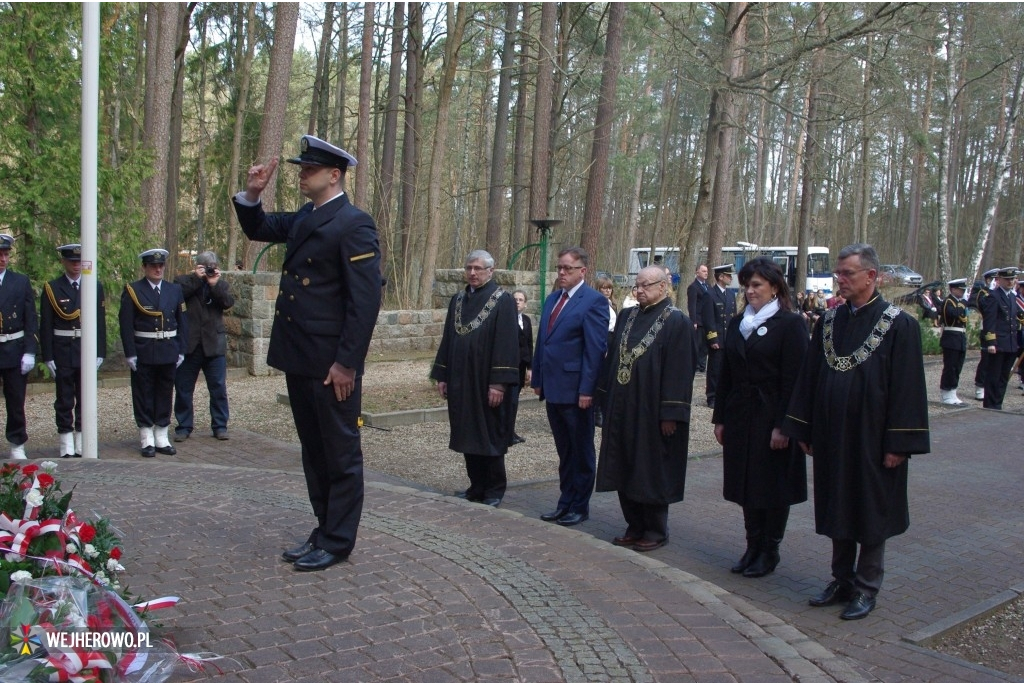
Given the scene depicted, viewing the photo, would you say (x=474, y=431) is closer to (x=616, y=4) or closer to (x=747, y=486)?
(x=747, y=486)

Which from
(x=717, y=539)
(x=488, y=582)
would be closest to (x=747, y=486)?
(x=717, y=539)

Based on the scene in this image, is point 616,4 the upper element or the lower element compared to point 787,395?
upper

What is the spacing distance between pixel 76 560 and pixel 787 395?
161 inches

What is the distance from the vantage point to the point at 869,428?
5.16 metres

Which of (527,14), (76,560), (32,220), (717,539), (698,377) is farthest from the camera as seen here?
(527,14)

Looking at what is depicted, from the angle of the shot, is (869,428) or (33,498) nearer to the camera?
(33,498)

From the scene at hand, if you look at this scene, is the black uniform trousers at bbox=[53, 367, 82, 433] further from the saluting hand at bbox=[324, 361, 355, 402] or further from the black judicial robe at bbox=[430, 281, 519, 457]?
the saluting hand at bbox=[324, 361, 355, 402]

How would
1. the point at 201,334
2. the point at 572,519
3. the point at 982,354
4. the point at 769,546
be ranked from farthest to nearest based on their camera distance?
the point at 982,354 → the point at 201,334 → the point at 572,519 → the point at 769,546

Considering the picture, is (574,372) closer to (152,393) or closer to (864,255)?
(864,255)

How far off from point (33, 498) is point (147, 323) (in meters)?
5.14

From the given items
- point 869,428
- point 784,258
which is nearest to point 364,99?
point 869,428

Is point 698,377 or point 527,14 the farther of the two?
point 527,14

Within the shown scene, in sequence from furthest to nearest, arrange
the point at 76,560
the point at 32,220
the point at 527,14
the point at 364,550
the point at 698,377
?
1. the point at 527,14
2. the point at 698,377
3. the point at 32,220
4. the point at 364,550
5. the point at 76,560

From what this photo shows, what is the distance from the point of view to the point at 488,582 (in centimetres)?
486
